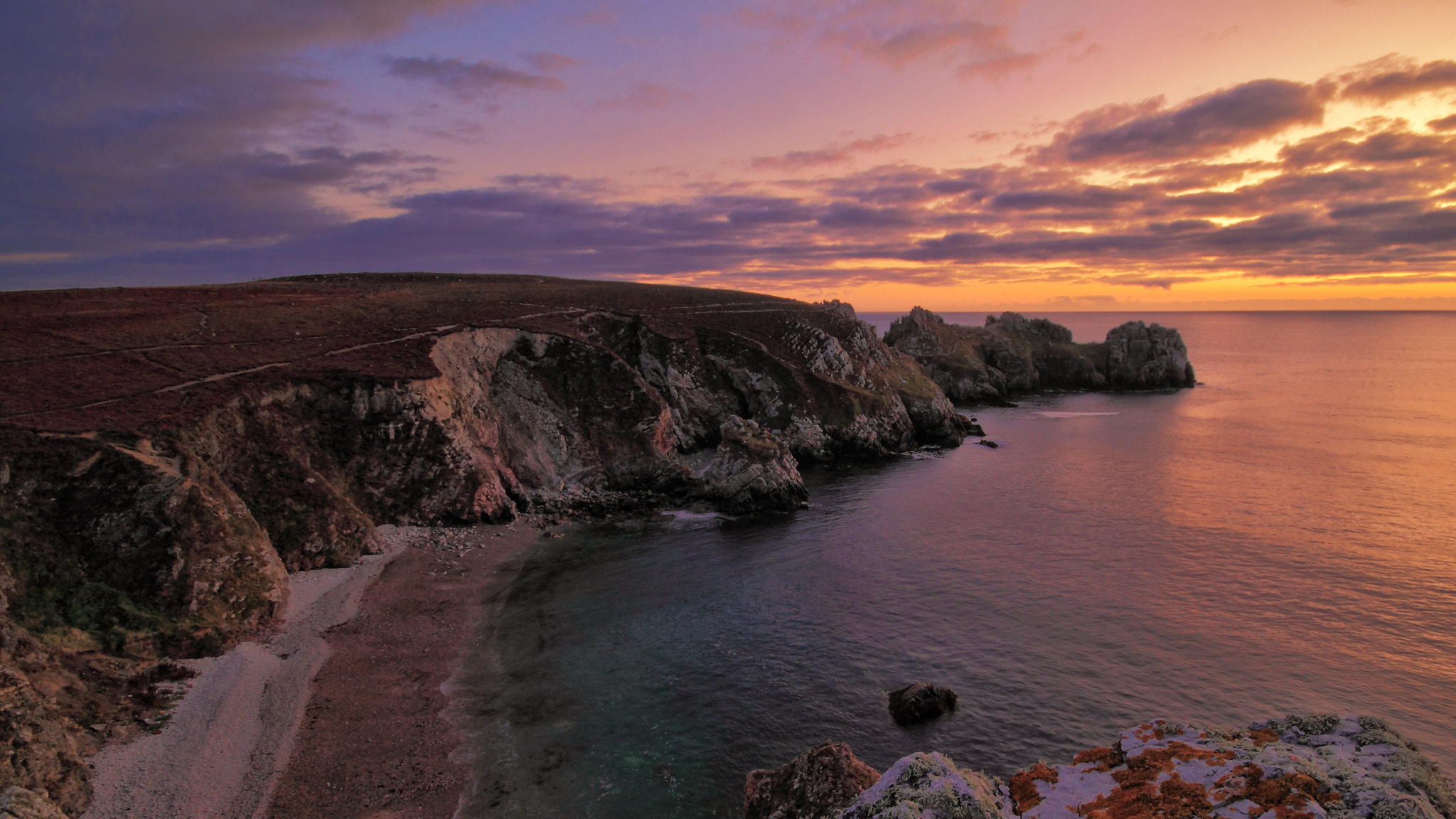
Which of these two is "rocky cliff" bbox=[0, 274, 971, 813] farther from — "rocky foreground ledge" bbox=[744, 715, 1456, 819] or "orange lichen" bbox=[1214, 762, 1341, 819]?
"orange lichen" bbox=[1214, 762, 1341, 819]

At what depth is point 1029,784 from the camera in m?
16.9

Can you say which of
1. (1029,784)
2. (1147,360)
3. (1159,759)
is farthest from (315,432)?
(1147,360)

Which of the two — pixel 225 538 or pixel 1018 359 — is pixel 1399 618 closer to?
pixel 225 538

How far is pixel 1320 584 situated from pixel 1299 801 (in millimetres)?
34657

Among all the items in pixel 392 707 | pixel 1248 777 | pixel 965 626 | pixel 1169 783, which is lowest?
pixel 965 626

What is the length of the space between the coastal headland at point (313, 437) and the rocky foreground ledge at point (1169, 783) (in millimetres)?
18150

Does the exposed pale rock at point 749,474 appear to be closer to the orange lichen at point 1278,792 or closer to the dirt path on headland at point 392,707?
the dirt path on headland at point 392,707

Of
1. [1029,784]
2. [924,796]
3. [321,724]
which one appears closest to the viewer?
[924,796]

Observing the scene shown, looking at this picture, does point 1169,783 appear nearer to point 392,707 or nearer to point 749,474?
point 392,707

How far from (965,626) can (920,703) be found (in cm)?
934

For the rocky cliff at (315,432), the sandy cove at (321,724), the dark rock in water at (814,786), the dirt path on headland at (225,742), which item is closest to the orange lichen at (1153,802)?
the dark rock in water at (814,786)

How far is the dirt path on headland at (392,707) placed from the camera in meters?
21.3

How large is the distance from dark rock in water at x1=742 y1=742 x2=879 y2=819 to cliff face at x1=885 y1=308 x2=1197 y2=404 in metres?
118

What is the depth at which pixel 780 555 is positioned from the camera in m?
45.6
